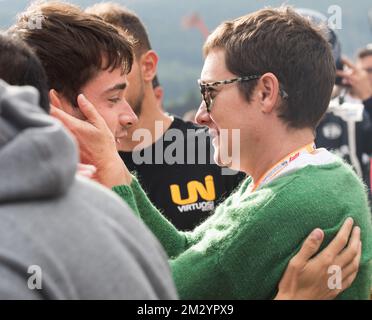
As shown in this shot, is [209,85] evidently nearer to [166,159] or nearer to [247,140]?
[247,140]

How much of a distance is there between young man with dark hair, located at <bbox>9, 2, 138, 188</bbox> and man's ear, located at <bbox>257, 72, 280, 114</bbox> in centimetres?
51

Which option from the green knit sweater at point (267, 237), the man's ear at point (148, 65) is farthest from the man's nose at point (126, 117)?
the man's ear at point (148, 65)

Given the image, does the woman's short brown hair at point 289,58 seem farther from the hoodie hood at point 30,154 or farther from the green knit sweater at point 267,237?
the hoodie hood at point 30,154

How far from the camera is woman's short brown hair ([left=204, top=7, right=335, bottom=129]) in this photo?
266 centimetres

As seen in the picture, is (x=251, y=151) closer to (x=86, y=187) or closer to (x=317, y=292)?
(x=317, y=292)

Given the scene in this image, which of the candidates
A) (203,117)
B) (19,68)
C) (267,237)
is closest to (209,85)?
(203,117)

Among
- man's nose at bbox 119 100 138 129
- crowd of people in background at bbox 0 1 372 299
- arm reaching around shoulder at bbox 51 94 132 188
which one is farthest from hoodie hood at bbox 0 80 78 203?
man's nose at bbox 119 100 138 129

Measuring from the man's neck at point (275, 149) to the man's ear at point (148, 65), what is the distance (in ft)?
5.37

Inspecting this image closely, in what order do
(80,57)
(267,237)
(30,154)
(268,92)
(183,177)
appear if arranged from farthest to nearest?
(183,177) → (80,57) → (268,92) → (267,237) → (30,154)

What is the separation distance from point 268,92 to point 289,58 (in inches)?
5.2

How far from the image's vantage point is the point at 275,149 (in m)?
2.60

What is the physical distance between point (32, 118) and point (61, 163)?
9cm

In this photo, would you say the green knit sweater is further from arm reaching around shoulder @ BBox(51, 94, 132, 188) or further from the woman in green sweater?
arm reaching around shoulder @ BBox(51, 94, 132, 188)
